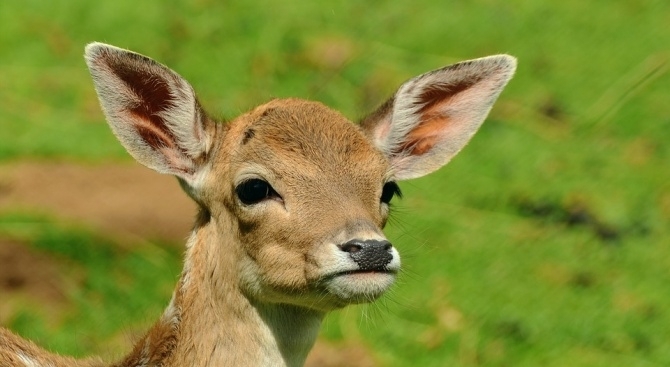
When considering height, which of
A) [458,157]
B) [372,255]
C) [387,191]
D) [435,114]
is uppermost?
[458,157]

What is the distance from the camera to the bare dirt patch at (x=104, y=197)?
9.32 metres

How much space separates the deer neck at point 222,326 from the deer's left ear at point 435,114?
3.51 ft

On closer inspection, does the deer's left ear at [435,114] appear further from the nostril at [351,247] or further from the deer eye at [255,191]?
the nostril at [351,247]

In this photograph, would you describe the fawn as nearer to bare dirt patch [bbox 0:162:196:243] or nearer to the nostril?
the nostril

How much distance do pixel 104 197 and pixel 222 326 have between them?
156 inches

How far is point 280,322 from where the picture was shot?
5.79 metres

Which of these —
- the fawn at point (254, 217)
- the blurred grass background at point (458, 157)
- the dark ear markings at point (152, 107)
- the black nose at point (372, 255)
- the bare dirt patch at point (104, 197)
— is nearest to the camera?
the black nose at point (372, 255)

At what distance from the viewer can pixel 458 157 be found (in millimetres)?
10422

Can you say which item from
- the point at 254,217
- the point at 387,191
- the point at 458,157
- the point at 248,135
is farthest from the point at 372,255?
the point at 458,157

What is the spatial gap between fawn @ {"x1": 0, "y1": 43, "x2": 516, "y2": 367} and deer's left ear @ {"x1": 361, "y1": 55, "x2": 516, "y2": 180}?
0.14 meters

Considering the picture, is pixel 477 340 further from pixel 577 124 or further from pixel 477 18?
pixel 477 18

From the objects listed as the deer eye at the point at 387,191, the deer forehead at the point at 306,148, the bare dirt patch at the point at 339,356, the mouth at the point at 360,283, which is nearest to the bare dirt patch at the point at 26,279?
the bare dirt patch at the point at 339,356

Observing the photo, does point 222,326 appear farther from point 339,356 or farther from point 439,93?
point 339,356

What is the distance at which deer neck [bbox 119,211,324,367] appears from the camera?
5.77 m
